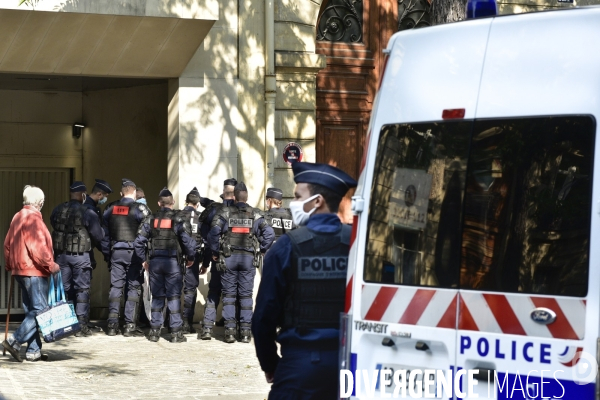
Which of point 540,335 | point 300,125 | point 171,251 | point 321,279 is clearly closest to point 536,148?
point 540,335

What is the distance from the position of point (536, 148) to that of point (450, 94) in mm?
514

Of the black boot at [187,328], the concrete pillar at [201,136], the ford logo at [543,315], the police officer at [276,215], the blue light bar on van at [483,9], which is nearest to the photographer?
the ford logo at [543,315]

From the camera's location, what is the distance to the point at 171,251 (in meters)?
12.2

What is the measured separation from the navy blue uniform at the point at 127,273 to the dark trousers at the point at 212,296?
946 millimetres

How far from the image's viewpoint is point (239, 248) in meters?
12.3

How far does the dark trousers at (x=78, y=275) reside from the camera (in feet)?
41.1

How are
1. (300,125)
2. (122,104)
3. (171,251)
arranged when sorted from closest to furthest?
1. (171,251)
2. (300,125)
3. (122,104)

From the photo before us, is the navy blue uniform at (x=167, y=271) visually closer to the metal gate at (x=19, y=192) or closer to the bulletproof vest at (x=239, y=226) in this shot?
the bulletproof vest at (x=239, y=226)

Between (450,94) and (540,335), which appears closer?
(540,335)

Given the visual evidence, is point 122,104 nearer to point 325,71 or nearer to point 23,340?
point 325,71

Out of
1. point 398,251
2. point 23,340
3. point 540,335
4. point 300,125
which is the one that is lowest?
point 23,340

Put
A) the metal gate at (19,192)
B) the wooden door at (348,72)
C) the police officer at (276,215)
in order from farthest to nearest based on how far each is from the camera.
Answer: the wooden door at (348,72)
the metal gate at (19,192)
the police officer at (276,215)

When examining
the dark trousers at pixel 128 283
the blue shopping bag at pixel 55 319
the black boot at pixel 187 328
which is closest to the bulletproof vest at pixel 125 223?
the dark trousers at pixel 128 283

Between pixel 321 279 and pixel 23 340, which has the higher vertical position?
pixel 321 279
